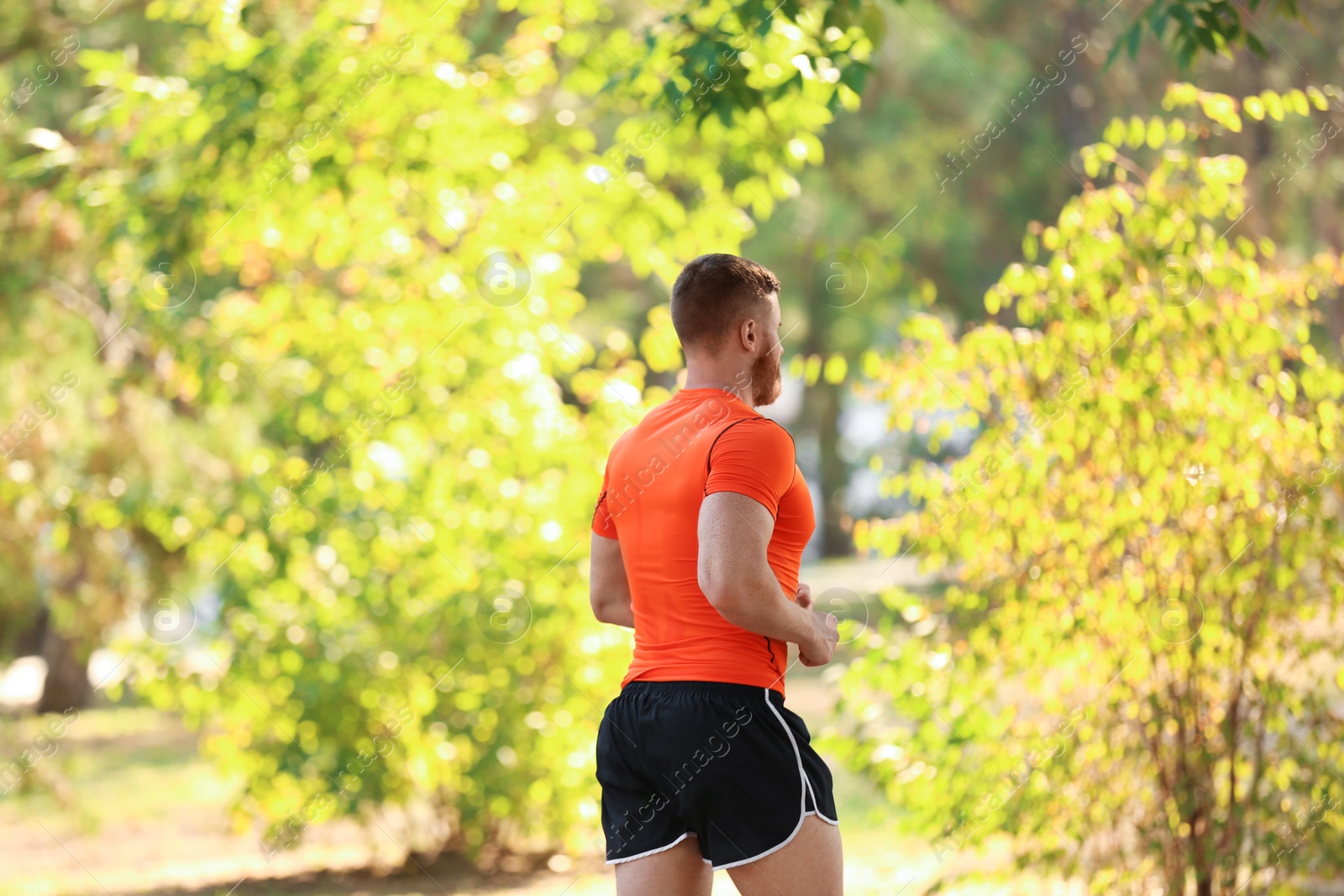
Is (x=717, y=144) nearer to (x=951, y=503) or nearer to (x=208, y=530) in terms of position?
(x=951, y=503)

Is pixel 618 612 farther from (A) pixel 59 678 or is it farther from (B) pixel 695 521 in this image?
(A) pixel 59 678

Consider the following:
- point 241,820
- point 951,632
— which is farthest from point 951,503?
point 241,820

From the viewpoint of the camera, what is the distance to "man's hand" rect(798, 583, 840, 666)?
207 centimetres

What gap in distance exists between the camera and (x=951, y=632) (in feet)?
14.3

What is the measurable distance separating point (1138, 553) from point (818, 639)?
92.6 inches

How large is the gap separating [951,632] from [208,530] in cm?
381

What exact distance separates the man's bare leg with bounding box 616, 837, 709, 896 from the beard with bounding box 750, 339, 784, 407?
0.81 meters

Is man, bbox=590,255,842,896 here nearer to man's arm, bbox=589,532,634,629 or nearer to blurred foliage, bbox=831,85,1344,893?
man's arm, bbox=589,532,634,629

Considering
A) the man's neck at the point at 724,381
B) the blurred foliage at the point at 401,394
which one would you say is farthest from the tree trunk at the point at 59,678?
the man's neck at the point at 724,381

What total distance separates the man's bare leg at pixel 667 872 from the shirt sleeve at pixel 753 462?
2.06 feet

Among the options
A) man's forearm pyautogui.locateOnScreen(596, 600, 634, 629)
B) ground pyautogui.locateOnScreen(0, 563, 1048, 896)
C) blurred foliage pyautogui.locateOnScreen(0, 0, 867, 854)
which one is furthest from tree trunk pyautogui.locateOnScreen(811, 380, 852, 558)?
man's forearm pyautogui.locateOnScreen(596, 600, 634, 629)

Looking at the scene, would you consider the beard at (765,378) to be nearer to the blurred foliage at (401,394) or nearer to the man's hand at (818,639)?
the man's hand at (818,639)

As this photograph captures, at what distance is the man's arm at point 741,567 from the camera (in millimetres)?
1960

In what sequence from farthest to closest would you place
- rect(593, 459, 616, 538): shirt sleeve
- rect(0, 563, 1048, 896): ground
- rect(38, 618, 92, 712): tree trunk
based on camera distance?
rect(38, 618, 92, 712): tree trunk
rect(0, 563, 1048, 896): ground
rect(593, 459, 616, 538): shirt sleeve
